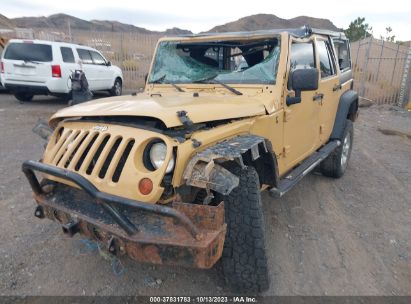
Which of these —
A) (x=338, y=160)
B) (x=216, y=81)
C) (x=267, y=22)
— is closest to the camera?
(x=216, y=81)

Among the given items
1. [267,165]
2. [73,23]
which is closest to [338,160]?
[267,165]

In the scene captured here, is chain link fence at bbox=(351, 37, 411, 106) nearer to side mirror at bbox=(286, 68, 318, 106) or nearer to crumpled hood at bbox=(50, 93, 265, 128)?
side mirror at bbox=(286, 68, 318, 106)

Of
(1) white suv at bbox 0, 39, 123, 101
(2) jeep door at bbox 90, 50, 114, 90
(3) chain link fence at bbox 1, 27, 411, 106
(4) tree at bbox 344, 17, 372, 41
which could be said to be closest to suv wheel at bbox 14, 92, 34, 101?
(1) white suv at bbox 0, 39, 123, 101

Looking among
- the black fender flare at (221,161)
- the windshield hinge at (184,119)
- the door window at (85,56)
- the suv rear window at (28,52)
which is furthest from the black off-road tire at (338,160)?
the door window at (85,56)

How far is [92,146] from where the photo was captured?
96.0 inches

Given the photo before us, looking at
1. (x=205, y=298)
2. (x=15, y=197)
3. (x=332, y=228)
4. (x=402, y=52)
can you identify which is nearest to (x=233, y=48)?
(x=332, y=228)

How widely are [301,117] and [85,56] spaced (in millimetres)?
9382

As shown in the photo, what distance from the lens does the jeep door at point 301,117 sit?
11.7 feet

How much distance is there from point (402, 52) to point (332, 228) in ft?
39.2

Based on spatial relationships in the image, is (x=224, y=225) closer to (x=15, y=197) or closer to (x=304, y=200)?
(x=304, y=200)

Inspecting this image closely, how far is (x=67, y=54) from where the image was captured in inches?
420

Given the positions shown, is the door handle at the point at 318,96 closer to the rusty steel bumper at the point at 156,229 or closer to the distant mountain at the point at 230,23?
the rusty steel bumper at the point at 156,229

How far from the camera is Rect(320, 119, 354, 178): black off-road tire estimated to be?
4953mm

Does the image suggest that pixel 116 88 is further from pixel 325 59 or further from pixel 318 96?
pixel 318 96
